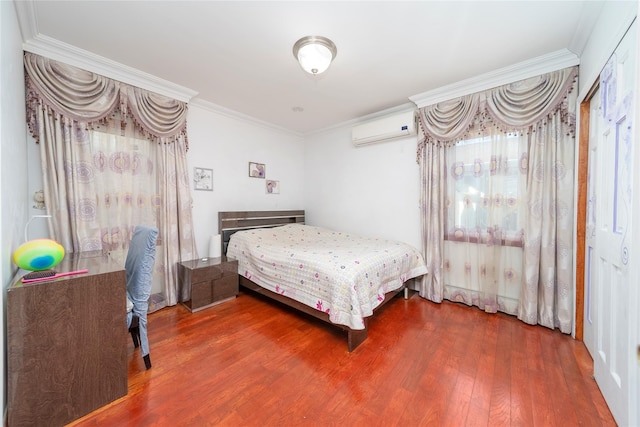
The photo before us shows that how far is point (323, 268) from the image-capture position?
2.16 meters

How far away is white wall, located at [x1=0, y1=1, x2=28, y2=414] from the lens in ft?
3.94

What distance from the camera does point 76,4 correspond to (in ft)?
5.42

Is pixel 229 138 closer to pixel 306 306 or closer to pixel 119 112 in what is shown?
pixel 119 112

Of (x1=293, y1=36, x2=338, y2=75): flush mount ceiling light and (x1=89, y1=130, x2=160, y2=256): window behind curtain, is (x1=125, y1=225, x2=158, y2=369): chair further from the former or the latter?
(x1=293, y1=36, x2=338, y2=75): flush mount ceiling light

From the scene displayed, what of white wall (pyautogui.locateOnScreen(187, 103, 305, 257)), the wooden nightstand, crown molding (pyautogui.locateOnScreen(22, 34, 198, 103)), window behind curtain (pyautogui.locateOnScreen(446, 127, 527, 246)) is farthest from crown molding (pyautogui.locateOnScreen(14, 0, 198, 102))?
window behind curtain (pyautogui.locateOnScreen(446, 127, 527, 246))

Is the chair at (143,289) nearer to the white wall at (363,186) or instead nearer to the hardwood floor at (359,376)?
the hardwood floor at (359,376)

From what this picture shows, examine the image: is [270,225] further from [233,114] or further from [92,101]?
[92,101]

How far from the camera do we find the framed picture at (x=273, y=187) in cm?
404

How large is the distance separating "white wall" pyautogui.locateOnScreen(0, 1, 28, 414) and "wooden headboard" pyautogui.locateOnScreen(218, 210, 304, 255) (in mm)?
1778

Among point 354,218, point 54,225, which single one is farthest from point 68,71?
point 354,218

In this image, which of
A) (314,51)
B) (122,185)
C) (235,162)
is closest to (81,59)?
(122,185)

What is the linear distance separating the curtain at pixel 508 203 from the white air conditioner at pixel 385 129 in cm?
15

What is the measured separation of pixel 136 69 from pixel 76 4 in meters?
0.78

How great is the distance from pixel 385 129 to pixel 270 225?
2.28 m
